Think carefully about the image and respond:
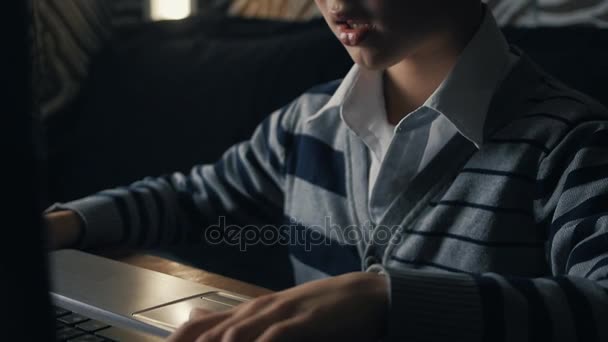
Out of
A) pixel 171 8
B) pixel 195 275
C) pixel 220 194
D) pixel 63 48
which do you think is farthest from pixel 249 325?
pixel 171 8

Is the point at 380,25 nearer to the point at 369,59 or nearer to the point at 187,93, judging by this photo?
the point at 369,59

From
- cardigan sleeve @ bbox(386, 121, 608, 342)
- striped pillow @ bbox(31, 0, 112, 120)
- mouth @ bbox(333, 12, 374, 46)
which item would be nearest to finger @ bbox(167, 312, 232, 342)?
cardigan sleeve @ bbox(386, 121, 608, 342)

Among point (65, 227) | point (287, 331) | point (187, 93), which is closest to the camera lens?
point (287, 331)

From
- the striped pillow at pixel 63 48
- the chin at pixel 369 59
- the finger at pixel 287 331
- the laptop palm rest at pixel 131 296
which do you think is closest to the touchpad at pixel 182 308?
the laptop palm rest at pixel 131 296

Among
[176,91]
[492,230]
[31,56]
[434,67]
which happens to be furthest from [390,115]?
[31,56]

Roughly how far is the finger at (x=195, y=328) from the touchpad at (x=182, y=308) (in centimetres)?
7

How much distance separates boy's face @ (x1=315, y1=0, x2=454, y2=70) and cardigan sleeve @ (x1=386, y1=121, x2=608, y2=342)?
217 millimetres

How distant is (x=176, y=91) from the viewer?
1.37m

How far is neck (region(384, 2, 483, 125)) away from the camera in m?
0.79

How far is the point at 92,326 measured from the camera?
56cm

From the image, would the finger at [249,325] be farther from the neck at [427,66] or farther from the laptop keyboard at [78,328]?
the neck at [427,66]

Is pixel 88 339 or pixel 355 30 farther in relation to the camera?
pixel 355 30

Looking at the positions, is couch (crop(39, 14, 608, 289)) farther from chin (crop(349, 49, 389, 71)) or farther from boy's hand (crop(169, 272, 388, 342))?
boy's hand (crop(169, 272, 388, 342))

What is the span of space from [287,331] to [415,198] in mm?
364
